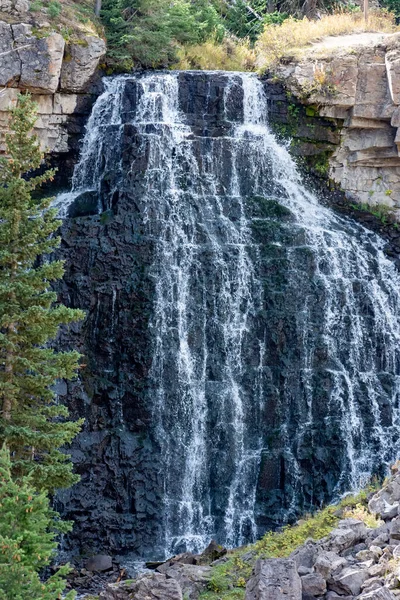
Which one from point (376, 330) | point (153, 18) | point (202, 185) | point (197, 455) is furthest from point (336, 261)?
point (153, 18)

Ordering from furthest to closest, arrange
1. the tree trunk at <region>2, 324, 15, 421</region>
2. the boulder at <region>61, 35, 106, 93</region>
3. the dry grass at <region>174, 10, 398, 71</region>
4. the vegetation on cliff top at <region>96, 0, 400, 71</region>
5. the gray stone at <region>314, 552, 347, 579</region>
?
1. the vegetation on cliff top at <region>96, 0, 400, 71</region>
2. the dry grass at <region>174, 10, 398, 71</region>
3. the boulder at <region>61, 35, 106, 93</region>
4. the tree trunk at <region>2, 324, 15, 421</region>
5. the gray stone at <region>314, 552, 347, 579</region>

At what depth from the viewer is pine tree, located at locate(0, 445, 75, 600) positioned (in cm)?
1017

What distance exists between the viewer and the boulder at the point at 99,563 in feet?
59.6

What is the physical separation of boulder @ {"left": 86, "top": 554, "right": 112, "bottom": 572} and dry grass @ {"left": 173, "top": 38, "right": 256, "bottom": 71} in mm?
16350

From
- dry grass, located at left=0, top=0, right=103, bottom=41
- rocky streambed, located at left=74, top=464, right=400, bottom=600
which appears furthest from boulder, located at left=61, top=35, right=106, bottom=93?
rocky streambed, located at left=74, top=464, right=400, bottom=600

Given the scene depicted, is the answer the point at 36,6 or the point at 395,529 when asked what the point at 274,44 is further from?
the point at 395,529

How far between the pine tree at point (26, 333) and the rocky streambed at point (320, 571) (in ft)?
8.53

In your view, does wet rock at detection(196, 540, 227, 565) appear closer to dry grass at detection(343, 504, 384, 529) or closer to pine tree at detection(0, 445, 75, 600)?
dry grass at detection(343, 504, 384, 529)

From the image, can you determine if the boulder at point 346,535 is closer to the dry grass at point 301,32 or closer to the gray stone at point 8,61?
the gray stone at point 8,61

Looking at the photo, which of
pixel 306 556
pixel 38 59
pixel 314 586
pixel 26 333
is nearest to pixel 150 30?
pixel 38 59

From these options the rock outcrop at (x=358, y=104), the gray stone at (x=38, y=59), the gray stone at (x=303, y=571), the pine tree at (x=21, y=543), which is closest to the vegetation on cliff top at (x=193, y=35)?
the rock outcrop at (x=358, y=104)

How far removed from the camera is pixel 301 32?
2773cm

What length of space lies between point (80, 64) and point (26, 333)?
13.6 m

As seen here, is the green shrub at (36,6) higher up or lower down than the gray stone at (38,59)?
higher up
